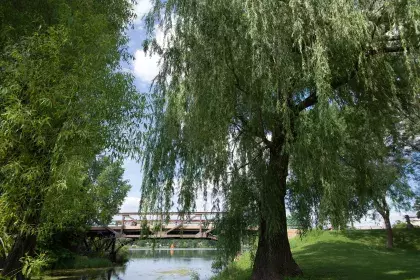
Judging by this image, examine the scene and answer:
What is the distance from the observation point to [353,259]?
44.5 ft

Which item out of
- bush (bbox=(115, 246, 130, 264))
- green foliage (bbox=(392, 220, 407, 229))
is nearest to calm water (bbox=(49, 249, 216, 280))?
bush (bbox=(115, 246, 130, 264))

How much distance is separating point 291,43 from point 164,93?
10.5 feet

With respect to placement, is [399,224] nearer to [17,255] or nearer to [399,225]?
[399,225]

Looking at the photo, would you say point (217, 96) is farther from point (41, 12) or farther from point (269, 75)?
point (41, 12)

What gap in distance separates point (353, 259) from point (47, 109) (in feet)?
42.0

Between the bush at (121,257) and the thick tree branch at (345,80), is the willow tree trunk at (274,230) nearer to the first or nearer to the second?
the thick tree branch at (345,80)

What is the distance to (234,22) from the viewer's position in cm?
696

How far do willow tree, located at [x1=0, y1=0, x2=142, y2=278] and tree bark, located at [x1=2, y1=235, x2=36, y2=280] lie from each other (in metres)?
0.01

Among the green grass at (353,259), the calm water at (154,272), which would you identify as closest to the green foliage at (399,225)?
the green grass at (353,259)

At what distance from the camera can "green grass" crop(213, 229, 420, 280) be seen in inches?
392

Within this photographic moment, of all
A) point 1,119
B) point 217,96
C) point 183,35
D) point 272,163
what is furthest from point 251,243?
point 1,119

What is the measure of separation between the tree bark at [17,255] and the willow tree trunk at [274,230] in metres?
4.56

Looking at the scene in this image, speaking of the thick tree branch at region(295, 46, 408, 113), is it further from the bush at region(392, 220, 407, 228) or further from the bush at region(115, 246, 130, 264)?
the bush at region(115, 246, 130, 264)

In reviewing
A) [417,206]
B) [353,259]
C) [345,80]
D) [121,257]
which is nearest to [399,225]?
[417,206]
